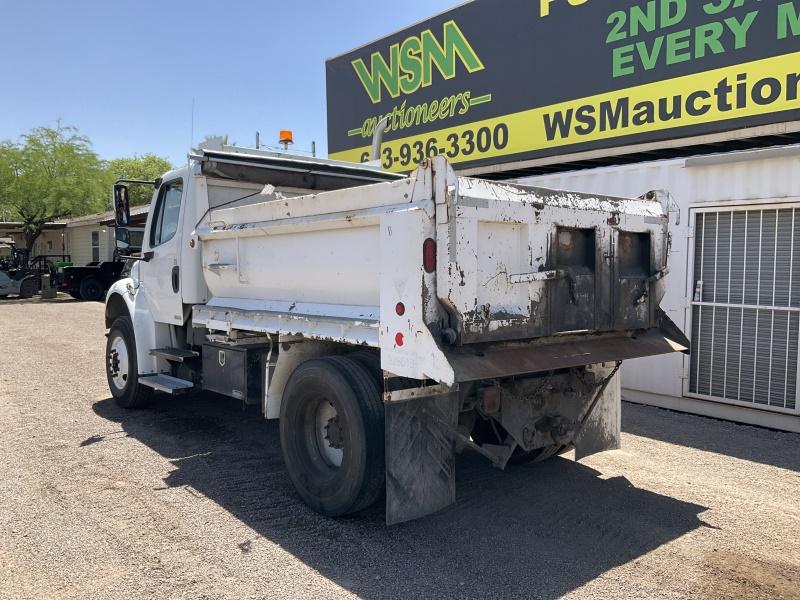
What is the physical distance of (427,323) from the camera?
3.76 meters

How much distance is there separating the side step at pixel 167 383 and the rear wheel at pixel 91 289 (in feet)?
65.2

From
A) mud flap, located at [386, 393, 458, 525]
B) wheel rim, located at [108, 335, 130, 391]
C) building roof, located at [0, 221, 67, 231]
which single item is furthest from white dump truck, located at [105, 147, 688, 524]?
building roof, located at [0, 221, 67, 231]

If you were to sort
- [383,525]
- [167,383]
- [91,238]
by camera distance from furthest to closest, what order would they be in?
[91,238]
[167,383]
[383,525]

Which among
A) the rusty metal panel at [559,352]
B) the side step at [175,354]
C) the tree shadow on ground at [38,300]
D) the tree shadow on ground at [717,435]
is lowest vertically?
the tree shadow on ground at [717,435]

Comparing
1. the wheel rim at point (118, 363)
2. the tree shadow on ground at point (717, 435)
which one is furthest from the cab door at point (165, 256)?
the tree shadow on ground at point (717, 435)

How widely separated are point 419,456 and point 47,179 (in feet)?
101

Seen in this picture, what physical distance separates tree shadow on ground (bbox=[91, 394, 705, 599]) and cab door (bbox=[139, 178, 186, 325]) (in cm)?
148

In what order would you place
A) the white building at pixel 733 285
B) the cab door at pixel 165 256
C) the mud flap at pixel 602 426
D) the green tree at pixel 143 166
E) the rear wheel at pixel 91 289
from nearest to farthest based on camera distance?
1. the mud flap at pixel 602 426
2. the cab door at pixel 165 256
3. the white building at pixel 733 285
4. the rear wheel at pixel 91 289
5. the green tree at pixel 143 166

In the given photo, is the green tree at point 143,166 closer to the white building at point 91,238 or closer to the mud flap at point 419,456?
the white building at point 91,238

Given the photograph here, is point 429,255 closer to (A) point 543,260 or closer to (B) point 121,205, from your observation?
(A) point 543,260

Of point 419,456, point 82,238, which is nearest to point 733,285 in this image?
point 419,456

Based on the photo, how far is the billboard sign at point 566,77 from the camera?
7.50m

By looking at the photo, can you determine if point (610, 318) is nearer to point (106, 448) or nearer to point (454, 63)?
point (106, 448)

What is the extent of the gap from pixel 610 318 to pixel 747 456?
104 inches
